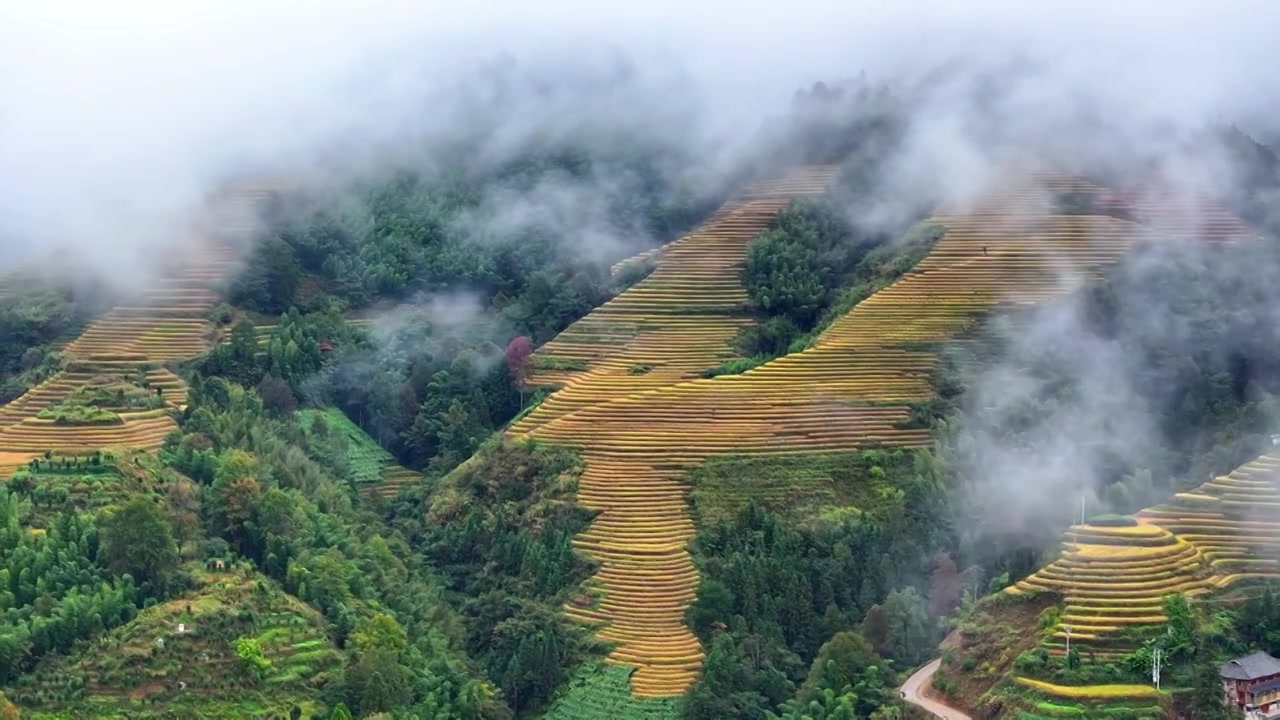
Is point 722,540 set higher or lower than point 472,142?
lower

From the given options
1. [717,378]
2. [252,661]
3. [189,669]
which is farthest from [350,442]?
[189,669]

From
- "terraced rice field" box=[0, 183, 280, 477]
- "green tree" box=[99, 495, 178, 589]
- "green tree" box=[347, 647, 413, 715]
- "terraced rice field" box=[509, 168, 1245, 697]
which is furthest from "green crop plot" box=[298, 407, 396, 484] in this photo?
"green tree" box=[347, 647, 413, 715]

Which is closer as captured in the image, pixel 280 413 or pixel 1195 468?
pixel 1195 468

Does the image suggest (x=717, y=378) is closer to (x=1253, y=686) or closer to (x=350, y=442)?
(x=350, y=442)

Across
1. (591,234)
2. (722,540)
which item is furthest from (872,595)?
(591,234)

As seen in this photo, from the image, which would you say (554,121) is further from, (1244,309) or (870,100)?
(1244,309)

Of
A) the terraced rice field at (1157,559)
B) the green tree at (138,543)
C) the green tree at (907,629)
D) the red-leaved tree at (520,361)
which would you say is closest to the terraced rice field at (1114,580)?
the terraced rice field at (1157,559)
